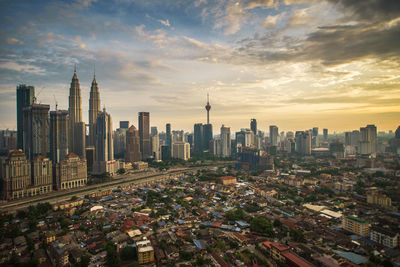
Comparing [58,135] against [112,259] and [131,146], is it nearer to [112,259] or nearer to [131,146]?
[131,146]

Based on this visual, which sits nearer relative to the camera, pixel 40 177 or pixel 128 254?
pixel 128 254

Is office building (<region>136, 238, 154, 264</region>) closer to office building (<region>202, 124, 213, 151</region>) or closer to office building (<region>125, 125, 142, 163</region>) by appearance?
office building (<region>125, 125, 142, 163</region>)

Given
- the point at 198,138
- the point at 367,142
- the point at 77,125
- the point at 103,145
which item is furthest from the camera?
the point at 198,138

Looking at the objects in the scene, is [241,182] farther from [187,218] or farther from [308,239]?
[308,239]

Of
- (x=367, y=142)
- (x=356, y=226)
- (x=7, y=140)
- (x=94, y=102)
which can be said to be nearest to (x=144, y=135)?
(x=94, y=102)

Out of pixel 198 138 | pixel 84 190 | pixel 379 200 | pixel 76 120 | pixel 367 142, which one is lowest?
pixel 84 190

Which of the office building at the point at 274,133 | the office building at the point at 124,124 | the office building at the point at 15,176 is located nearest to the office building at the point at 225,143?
the office building at the point at 274,133
